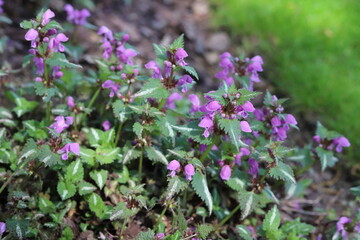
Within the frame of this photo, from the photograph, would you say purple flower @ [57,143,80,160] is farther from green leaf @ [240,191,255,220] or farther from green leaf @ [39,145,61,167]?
green leaf @ [240,191,255,220]

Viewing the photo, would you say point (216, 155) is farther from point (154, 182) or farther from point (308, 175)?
point (308, 175)

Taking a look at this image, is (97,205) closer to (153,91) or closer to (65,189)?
(65,189)

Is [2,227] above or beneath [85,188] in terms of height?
beneath

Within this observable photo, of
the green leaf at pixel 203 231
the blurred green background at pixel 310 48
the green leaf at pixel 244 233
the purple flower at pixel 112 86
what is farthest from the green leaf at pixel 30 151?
the blurred green background at pixel 310 48

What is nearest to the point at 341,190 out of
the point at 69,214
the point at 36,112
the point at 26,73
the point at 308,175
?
the point at 308,175

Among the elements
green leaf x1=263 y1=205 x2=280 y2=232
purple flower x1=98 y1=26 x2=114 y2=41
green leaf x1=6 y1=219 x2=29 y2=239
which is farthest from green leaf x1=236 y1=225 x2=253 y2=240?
purple flower x1=98 y1=26 x2=114 y2=41

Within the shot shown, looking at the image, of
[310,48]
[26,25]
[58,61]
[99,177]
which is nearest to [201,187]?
[99,177]

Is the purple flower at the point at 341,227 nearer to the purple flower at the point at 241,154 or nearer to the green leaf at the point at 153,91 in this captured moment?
the purple flower at the point at 241,154
